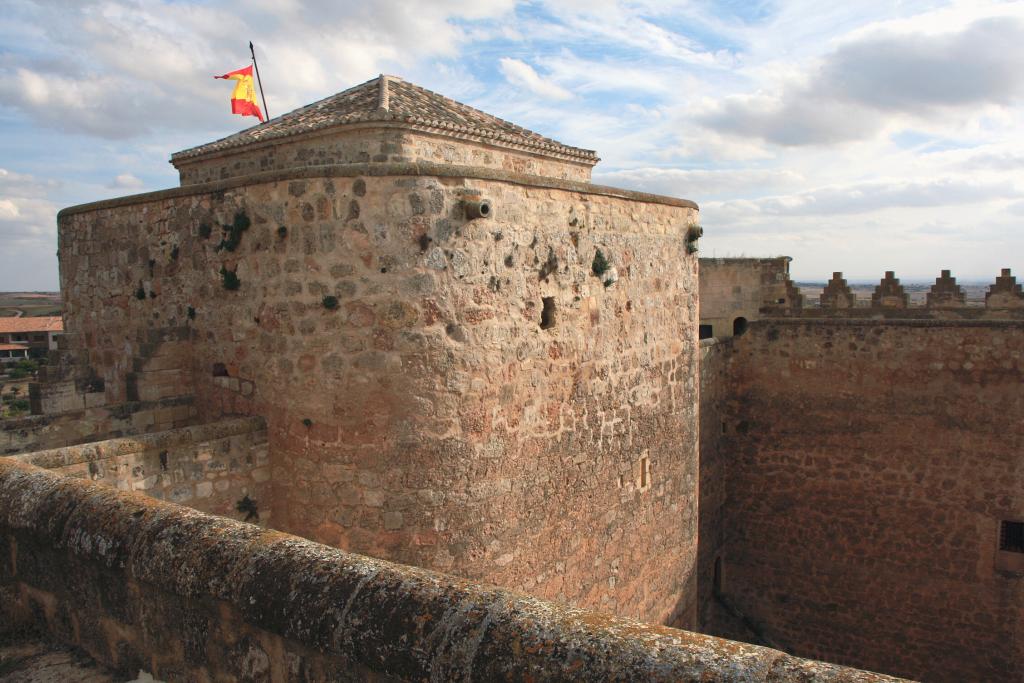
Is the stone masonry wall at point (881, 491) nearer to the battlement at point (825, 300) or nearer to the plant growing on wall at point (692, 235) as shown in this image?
the battlement at point (825, 300)

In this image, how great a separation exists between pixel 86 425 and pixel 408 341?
8.86ft

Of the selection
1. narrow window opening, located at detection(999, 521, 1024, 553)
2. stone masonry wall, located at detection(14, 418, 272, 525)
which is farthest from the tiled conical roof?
narrow window opening, located at detection(999, 521, 1024, 553)

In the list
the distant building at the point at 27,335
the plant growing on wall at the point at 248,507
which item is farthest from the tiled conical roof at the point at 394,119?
the distant building at the point at 27,335

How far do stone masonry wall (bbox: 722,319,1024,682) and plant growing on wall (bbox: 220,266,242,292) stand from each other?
9455 millimetres

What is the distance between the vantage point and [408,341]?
5398 mm

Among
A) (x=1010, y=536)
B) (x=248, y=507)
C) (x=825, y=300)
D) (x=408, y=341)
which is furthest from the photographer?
(x=825, y=300)

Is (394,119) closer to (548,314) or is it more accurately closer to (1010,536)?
(548,314)

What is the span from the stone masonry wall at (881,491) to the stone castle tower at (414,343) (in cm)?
589

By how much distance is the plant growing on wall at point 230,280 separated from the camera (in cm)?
580

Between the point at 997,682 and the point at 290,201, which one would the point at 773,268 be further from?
the point at 290,201

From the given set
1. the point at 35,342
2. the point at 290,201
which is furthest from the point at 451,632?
the point at 35,342

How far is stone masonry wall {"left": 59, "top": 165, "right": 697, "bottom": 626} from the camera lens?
17.7 feet

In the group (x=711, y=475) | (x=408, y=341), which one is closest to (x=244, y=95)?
(x=408, y=341)

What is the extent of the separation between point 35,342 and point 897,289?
5866 cm
